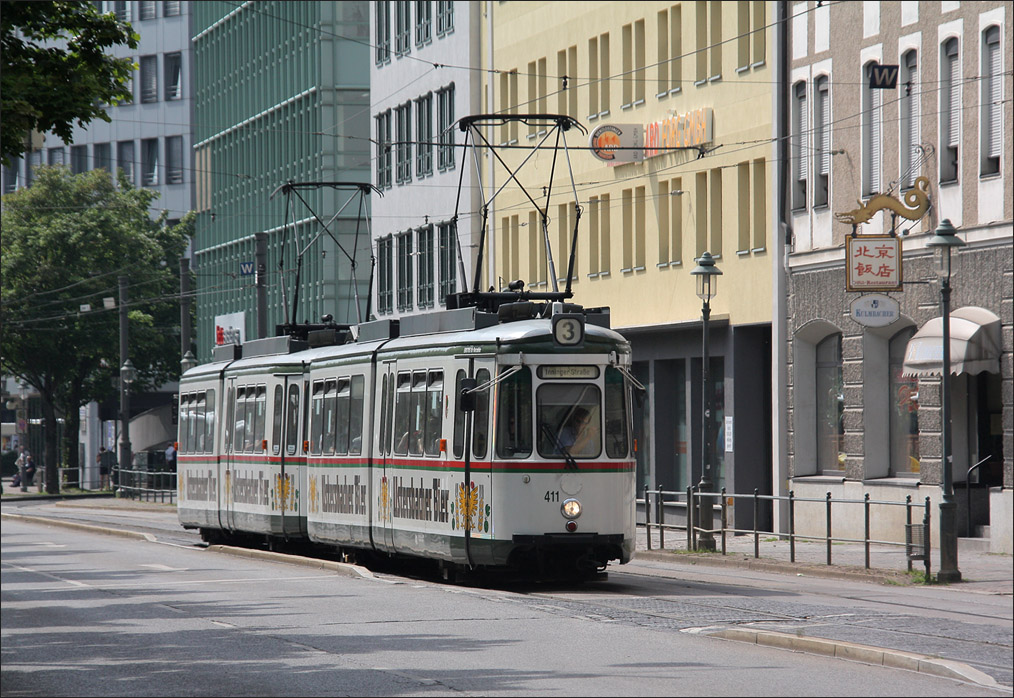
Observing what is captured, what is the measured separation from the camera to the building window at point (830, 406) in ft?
111

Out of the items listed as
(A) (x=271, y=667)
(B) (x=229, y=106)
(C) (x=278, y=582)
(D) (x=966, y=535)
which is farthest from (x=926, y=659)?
(B) (x=229, y=106)

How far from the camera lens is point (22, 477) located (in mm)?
78688

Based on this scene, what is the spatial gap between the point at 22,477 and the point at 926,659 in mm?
69021

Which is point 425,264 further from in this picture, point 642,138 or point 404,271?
point 642,138

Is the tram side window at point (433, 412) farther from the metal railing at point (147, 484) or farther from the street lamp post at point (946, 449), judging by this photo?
the metal railing at point (147, 484)

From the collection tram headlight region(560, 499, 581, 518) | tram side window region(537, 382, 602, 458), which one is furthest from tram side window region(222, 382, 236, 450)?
tram headlight region(560, 499, 581, 518)

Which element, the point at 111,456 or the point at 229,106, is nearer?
the point at 229,106

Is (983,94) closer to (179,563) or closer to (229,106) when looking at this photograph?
(179,563)

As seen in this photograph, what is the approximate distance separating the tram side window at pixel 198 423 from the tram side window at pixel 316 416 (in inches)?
247

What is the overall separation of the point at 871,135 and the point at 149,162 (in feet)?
214

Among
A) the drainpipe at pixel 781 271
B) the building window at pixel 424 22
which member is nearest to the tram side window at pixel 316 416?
the drainpipe at pixel 781 271

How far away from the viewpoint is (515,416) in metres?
21.1

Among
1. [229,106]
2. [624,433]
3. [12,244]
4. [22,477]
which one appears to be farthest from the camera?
[22,477]

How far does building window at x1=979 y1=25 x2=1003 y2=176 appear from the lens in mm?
28719
